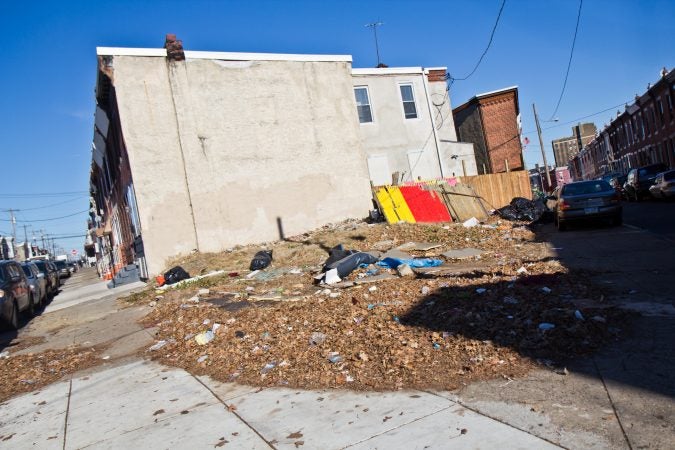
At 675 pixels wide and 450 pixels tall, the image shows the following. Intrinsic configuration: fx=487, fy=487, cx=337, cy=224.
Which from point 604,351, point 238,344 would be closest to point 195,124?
point 238,344

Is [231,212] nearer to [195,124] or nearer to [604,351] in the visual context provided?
[195,124]

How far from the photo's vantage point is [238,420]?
12.8 feet

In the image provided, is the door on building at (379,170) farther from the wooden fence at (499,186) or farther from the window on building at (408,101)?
the wooden fence at (499,186)

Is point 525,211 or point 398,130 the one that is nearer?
point 525,211

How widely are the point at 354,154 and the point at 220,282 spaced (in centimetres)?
988

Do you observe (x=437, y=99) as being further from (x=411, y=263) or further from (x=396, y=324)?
(x=396, y=324)

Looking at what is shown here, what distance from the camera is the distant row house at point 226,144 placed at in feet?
53.6

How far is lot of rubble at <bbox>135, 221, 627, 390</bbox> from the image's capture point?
441cm

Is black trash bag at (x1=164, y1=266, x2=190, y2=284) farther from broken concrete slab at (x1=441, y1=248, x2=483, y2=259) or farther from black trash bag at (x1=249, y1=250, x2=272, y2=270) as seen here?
broken concrete slab at (x1=441, y1=248, x2=483, y2=259)

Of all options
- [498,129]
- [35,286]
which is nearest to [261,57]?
[35,286]

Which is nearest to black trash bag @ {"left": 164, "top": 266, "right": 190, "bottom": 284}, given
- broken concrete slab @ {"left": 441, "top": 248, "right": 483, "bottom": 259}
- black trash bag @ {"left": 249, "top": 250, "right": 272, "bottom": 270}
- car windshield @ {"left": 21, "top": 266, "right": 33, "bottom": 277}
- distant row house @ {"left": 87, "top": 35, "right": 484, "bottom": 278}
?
black trash bag @ {"left": 249, "top": 250, "right": 272, "bottom": 270}

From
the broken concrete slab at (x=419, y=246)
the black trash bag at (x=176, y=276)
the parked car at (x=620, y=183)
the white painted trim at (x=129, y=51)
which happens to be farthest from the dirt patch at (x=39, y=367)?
the parked car at (x=620, y=183)

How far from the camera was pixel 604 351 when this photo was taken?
167 inches

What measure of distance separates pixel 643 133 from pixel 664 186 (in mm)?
23659
